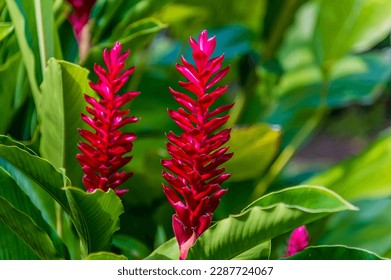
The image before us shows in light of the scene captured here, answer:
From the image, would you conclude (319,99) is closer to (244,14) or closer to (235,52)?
(235,52)

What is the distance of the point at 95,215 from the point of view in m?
0.76

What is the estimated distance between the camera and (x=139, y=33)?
3.16 feet

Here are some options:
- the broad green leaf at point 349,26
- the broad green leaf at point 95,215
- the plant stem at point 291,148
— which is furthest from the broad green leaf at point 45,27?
the broad green leaf at point 349,26

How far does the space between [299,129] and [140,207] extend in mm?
437

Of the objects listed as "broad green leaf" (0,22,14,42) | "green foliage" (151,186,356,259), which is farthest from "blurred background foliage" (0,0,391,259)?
"green foliage" (151,186,356,259)

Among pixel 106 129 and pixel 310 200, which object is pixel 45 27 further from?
pixel 310 200

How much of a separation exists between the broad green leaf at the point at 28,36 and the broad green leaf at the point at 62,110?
0.07m

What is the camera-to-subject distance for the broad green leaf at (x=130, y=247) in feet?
3.41

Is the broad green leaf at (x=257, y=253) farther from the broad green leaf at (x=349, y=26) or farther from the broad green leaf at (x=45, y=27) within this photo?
the broad green leaf at (x=349, y=26)

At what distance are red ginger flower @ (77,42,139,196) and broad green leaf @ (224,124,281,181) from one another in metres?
0.36

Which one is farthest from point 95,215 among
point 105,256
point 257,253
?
point 257,253

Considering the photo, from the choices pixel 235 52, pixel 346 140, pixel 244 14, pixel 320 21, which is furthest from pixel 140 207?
pixel 346 140

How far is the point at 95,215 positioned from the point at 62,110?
0.13 m

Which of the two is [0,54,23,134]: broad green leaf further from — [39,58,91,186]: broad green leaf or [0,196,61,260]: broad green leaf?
[0,196,61,260]: broad green leaf
